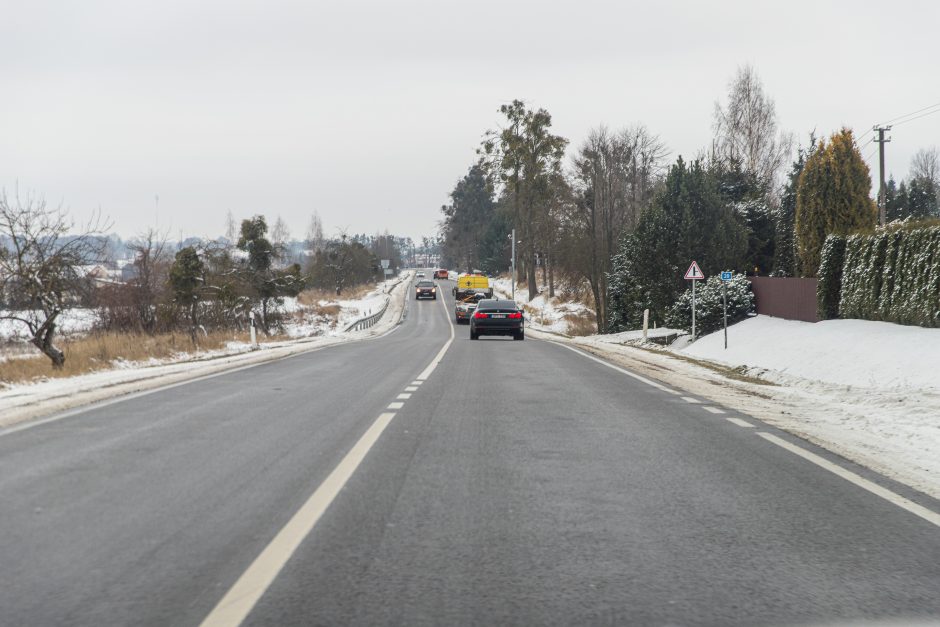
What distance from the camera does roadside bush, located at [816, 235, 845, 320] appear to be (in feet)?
75.4

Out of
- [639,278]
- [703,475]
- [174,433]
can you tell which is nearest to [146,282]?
[639,278]

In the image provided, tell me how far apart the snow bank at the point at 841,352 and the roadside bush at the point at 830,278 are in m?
0.66

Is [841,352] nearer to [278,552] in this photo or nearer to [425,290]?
[278,552]

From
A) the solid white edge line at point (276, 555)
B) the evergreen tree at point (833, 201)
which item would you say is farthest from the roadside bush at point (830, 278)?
the solid white edge line at point (276, 555)

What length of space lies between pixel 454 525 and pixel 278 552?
106 centimetres

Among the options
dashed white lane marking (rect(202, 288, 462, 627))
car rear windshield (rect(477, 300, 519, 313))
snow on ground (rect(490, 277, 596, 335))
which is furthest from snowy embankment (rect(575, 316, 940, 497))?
snow on ground (rect(490, 277, 596, 335))

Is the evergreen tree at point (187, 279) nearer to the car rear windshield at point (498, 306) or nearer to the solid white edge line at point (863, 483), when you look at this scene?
the car rear windshield at point (498, 306)

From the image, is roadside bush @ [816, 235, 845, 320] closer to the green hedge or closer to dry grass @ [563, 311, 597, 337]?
the green hedge

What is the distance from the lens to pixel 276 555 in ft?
14.5

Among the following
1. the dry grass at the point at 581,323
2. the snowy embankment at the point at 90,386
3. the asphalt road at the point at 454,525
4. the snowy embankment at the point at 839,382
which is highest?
the snowy embankment at the point at 90,386

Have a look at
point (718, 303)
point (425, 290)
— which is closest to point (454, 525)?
point (718, 303)

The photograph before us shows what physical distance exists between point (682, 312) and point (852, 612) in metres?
29.6

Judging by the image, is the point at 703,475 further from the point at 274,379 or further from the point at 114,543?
the point at 274,379

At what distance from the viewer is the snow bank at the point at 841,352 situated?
49.2ft
